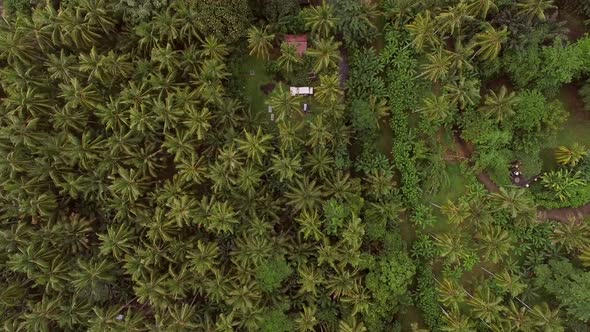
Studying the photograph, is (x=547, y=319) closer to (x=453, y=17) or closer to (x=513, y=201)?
(x=513, y=201)

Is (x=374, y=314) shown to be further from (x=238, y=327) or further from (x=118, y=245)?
(x=118, y=245)

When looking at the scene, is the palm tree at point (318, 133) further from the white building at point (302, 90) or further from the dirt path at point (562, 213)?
the dirt path at point (562, 213)

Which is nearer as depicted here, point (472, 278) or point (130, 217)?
point (130, 217)

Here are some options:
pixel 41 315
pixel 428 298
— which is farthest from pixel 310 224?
pixel 41 315

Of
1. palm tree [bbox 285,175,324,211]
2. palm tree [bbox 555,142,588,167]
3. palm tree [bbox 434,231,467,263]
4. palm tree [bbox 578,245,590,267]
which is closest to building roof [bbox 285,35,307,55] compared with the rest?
palm tree [bbox 285,175,324,211]

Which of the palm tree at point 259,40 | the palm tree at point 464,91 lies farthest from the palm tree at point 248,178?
the palm tree at point 464,91

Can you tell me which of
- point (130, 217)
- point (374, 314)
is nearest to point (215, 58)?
point (130, 217)

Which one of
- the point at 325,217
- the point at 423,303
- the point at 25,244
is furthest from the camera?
the point at 423,303
